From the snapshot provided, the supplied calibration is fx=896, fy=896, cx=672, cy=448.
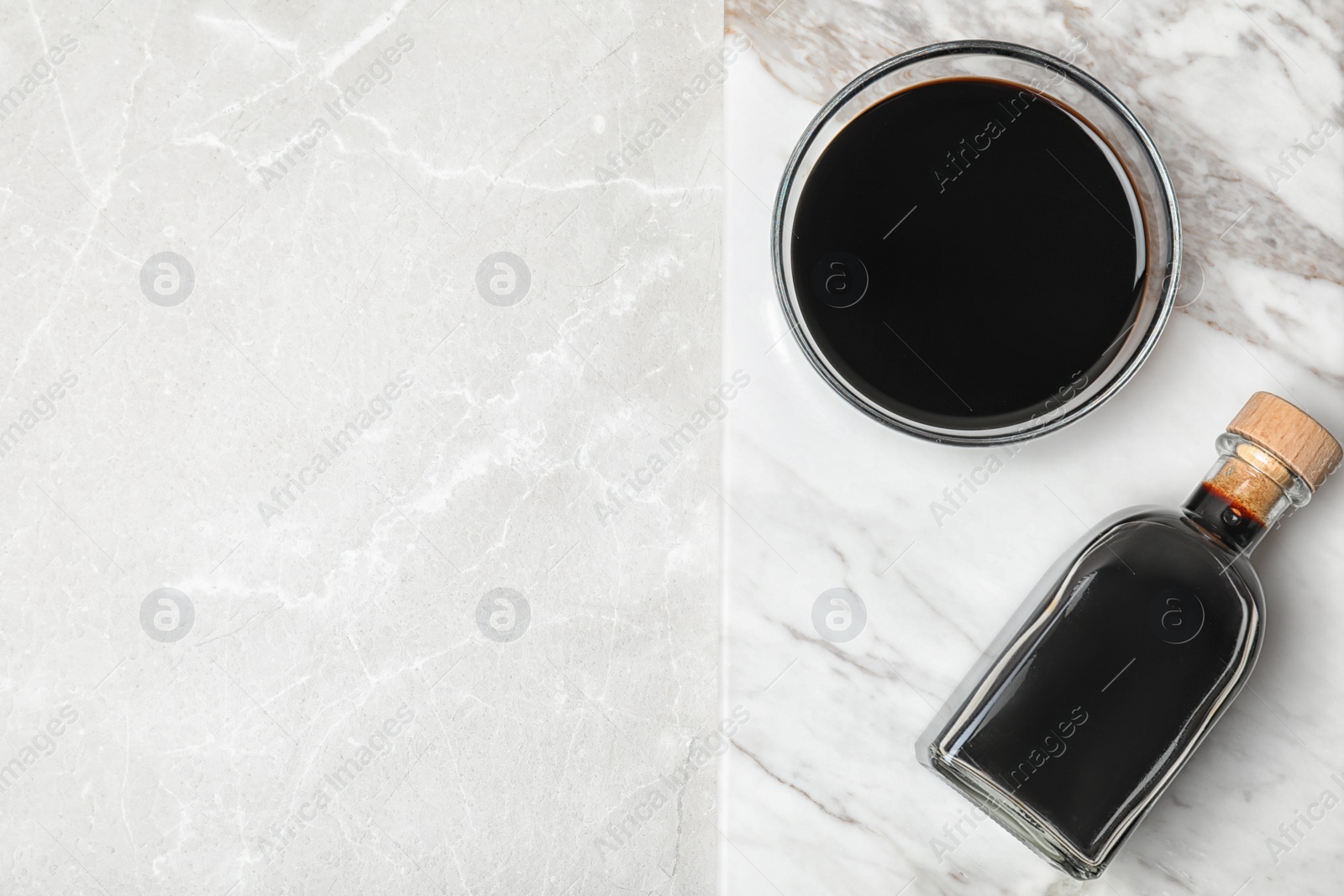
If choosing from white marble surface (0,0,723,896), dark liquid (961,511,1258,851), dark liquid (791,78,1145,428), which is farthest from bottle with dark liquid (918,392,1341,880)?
white marble surface (0,0,723,896)

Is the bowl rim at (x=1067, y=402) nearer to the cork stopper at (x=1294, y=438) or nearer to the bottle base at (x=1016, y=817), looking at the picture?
the cork stopper at (x=1294, y=438)

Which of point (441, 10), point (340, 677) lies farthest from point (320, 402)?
point (441, 10)

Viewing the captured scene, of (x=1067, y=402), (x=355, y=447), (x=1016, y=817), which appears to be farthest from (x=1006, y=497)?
(x=355, y=447)

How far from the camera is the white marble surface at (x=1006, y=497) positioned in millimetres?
580

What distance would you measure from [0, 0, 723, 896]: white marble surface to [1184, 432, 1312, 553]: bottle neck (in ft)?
1.07

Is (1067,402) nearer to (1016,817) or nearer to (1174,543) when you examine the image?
(1174,543)

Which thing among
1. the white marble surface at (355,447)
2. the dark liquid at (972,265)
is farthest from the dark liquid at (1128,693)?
the white marble surface at (355,447)

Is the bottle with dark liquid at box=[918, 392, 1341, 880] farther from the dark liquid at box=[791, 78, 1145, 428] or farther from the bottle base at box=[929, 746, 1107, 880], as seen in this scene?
the dark liquid at box=[791, 78, 1145, 428]

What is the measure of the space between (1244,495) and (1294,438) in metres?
0.04

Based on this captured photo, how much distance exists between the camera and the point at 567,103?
678 millimetres

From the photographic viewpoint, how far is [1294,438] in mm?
499

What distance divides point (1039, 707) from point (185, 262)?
2.23ft

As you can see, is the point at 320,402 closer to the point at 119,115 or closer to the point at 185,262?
the point at 185,262

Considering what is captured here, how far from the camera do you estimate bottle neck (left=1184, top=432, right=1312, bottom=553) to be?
0.51 meters
